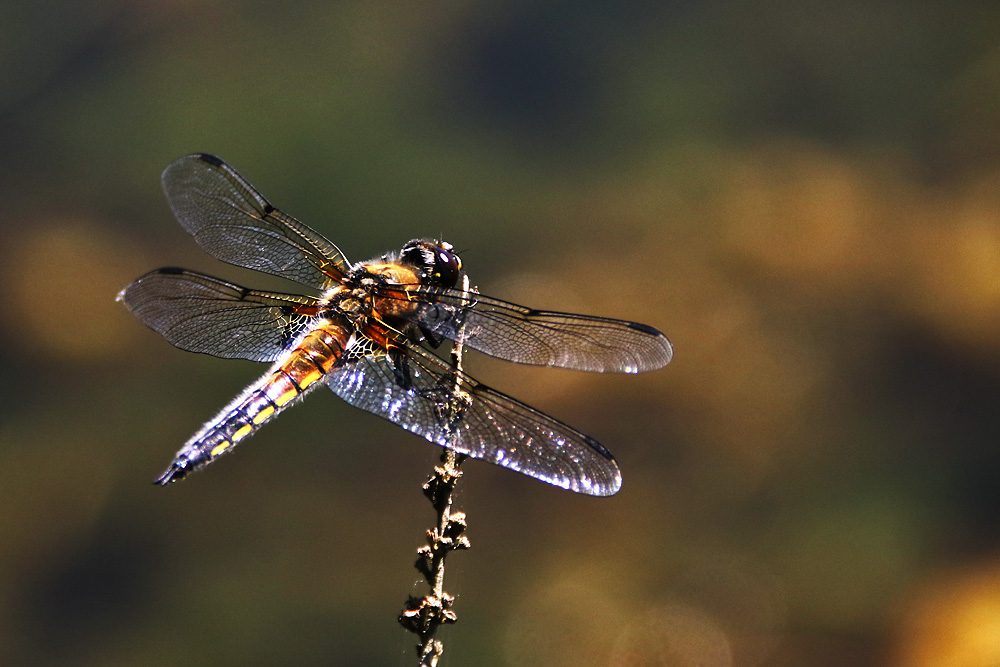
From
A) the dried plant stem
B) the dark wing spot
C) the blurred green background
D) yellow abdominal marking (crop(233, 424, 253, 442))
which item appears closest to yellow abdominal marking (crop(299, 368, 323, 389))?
yellow abdominal marking (crop(233, 424, 253, 442))

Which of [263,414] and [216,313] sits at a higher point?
[216,313]

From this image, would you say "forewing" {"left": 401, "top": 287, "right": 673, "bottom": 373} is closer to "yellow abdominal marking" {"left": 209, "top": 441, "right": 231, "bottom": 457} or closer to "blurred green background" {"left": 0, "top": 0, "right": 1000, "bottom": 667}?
"yellow abdominal marking" {"left": 209, "top": 441, "right": 231, "bottom": 457}

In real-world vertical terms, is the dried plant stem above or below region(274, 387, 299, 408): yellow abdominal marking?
below

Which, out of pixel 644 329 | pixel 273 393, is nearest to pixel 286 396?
pixel 273 393

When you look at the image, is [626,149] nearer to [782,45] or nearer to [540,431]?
[782,45]

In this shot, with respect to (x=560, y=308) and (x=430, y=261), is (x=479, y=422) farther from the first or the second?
(x=560, y=308)

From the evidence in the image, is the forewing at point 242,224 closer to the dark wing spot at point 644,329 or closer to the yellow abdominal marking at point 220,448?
the yellow abdominal marking at point 220,448
